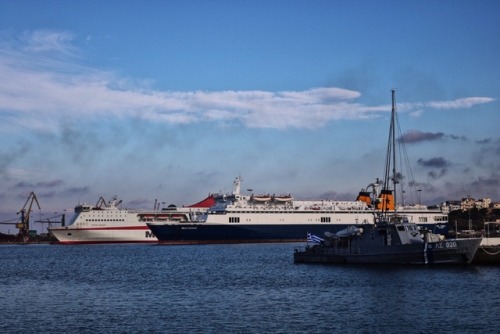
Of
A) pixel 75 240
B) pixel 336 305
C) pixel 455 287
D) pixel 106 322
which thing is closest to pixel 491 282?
pixel 455 287

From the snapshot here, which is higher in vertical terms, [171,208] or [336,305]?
[171,208]

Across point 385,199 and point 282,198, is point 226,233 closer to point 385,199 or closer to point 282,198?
point 282,198

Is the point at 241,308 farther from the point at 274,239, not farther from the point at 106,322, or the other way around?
the point at 274,239

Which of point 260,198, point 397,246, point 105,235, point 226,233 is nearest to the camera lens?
point 397,246

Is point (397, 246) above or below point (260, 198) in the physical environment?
below

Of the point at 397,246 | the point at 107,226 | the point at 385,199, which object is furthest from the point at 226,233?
the point at 397,246

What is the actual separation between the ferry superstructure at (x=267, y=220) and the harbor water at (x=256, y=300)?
65.0 m

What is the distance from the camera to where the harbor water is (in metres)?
33.7

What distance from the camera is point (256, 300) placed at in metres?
43.0

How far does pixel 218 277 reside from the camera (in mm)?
58594

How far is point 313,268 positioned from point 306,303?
2512cm

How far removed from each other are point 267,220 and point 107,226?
107 ft

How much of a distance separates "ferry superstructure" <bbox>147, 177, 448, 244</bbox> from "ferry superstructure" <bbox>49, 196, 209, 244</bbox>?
9.25 metres

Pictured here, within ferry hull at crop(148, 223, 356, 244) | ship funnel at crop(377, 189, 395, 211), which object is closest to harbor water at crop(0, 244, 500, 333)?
ship funnel at crop(377, 189, 395, 211)
